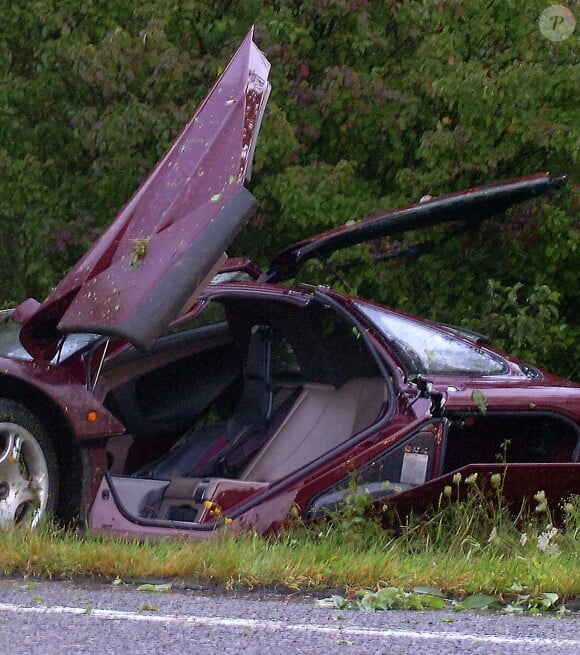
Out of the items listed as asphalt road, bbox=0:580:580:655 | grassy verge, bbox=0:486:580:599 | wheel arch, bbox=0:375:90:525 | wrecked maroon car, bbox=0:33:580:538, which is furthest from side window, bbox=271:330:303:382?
asphalt road, bbox=0:580:580:655

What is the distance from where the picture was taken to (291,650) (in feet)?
12.1

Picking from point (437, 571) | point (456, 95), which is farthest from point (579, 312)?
point (437, 571)

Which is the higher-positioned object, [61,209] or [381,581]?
[61,209]

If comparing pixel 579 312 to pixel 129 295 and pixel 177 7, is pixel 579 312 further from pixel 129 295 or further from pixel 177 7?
pixel 129 295

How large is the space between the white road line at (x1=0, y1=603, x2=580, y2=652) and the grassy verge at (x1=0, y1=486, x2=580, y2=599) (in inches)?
26.3

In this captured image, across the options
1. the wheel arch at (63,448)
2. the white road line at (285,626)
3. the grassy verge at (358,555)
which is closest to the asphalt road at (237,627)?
the white road line at (285,626)

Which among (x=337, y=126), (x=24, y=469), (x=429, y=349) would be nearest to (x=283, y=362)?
(x=429, y=349)

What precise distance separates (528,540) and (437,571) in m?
0.70

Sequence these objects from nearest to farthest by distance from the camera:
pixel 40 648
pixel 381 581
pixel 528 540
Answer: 1. pixel 40 648
2. pixel 381 581
3. pixel 528 540

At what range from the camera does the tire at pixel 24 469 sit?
18.1 feet

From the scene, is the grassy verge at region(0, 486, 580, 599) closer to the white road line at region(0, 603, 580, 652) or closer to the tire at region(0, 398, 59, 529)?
the tire at region(0, 398, 59, 529)

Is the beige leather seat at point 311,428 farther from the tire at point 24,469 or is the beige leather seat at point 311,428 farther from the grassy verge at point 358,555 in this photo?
the tire at point 24,469

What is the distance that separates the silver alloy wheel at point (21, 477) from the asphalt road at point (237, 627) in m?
0.84

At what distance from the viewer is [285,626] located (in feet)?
13.3
